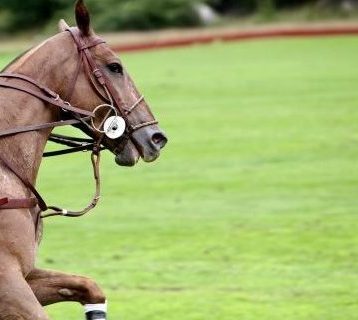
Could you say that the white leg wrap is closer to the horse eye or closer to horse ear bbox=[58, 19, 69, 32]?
the horse eye

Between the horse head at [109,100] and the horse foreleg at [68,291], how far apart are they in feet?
2.27

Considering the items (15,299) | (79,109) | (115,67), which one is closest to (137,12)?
(115,67)

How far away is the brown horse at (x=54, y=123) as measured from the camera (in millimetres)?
6332

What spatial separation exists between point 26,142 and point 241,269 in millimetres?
5391

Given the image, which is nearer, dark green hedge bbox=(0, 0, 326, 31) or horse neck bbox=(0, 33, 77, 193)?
horse neck bbox=(0, 33, 77, 193)

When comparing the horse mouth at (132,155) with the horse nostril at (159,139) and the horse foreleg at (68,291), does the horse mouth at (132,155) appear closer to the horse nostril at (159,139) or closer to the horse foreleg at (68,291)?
the horse nostril at (159,139)

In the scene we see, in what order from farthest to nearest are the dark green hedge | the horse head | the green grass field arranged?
the dark green hedge, the green grass field, the horse head

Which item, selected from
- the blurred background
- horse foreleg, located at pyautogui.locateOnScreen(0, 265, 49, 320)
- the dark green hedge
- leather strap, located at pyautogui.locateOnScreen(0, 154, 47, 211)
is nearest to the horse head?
leather strap, located at pyautogui.locateOnScreen(0, 154, 47, 211)

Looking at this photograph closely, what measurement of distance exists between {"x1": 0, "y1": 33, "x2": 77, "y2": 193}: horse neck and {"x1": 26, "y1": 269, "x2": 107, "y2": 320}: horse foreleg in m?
0.60

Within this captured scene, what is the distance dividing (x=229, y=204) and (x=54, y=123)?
8.97 m

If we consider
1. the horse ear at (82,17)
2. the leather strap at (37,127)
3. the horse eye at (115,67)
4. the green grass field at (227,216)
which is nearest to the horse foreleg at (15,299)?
the leather strap at (37,127)

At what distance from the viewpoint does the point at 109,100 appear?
22.1ft

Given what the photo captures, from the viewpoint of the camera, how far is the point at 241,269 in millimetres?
11648

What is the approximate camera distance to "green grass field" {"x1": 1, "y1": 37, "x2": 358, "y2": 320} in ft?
34.1
